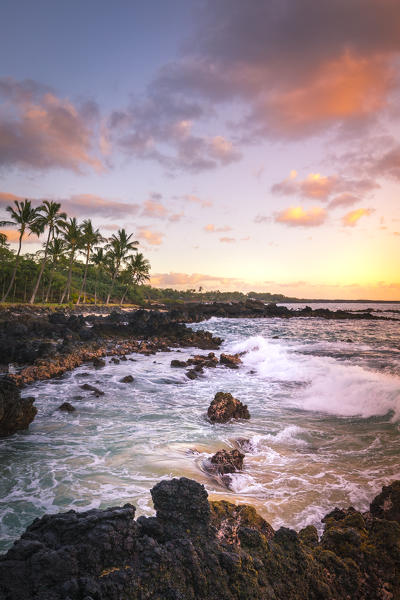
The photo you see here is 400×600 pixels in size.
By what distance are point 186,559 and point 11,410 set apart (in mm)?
6305

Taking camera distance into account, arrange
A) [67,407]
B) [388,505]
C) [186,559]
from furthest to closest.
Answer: [67,407] < [388,505] < [186,559]

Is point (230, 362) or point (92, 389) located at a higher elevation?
point (230, 362)

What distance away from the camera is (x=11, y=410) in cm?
714

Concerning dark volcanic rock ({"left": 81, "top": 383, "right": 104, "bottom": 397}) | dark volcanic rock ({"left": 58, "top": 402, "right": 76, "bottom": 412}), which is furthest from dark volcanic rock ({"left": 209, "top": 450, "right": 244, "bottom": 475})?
dark volcanic rock ({"left": 81, "top": 383, "right": 104, "bottom": 397})

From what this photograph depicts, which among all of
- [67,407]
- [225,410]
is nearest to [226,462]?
[225,410]

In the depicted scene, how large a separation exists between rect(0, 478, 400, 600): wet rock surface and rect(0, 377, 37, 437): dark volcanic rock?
496cm

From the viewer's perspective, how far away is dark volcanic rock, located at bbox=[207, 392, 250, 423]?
8445 mm

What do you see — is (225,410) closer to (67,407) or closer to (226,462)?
(226,462)

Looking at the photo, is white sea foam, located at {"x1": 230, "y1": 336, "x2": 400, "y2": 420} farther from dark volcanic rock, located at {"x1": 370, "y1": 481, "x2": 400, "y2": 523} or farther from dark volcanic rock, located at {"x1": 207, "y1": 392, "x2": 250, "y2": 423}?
dark volcanic rock, located at {"x1": 370, "y1": 481, "x2": 400, "y2": 523}

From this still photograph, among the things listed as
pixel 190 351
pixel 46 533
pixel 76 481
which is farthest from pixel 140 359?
pixel 46 533

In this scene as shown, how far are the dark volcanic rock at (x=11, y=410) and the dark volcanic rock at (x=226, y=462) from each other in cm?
470

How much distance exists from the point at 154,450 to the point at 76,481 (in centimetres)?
171

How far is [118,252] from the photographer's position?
→ 5412 centimetres

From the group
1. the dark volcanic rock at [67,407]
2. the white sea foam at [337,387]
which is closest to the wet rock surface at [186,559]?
the dark volcanic rock at [67,407]
